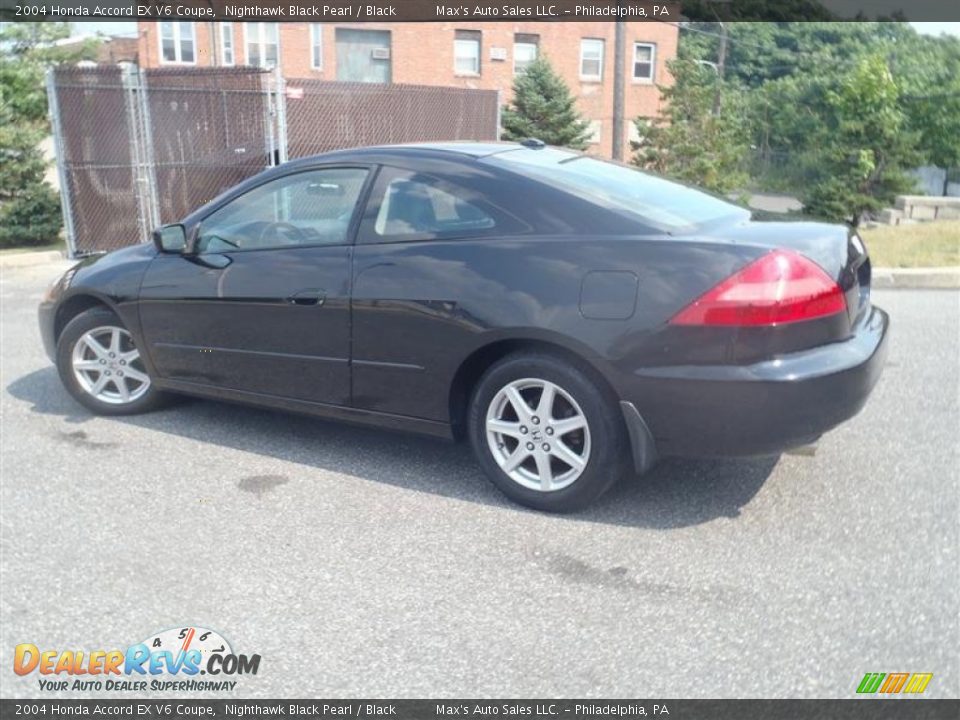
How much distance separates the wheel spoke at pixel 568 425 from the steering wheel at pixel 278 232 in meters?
1.67

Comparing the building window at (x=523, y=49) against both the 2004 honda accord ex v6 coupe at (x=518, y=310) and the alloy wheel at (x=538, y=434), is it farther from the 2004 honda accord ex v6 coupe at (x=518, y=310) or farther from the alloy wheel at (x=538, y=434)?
the alloy wheel at (x=538, y=434)

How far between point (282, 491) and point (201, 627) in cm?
119

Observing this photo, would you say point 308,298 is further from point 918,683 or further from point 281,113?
point 281,113

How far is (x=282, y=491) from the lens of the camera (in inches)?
168

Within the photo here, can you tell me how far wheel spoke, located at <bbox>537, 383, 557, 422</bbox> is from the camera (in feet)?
12.8

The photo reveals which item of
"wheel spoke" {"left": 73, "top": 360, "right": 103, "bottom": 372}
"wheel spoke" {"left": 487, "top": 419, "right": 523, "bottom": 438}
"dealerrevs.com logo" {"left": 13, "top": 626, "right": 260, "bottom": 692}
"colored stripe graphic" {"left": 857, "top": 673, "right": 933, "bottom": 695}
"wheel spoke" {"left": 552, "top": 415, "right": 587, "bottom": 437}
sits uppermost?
"wheel spoke" {"left": 552, "top": 415, "right": 587, "bottom": 437}

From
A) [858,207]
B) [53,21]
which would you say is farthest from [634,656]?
[53,21]

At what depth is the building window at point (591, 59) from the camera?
3534cm

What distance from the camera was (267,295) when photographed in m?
4.57

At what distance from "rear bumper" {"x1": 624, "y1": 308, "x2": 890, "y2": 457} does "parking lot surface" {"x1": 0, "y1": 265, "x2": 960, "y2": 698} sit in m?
0.42

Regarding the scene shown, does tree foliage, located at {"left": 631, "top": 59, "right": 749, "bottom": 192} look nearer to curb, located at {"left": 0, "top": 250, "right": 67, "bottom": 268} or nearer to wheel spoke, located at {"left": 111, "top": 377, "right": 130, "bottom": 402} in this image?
curb, located at {"left": 0, "top": 250, "right": 67, "bottom": 268}
